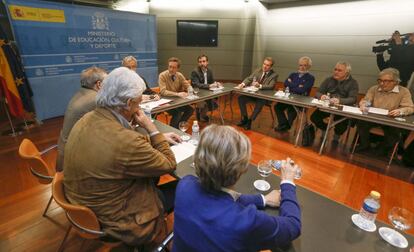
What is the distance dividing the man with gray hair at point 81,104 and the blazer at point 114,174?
642 mm

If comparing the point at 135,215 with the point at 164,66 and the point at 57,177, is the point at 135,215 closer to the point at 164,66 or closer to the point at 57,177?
the point at 57,177

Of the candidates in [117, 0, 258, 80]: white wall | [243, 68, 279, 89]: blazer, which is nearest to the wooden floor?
[243, 68, 279, 89]: blazer

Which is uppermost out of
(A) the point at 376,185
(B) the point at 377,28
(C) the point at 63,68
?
(B) the point at 377,28

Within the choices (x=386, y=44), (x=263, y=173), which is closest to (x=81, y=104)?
(x=263, y=173)

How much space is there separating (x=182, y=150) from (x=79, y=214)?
2.61 feet

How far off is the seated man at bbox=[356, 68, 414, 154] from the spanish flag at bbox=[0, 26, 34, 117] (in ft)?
17.4

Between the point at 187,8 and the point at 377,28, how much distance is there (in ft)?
16.0

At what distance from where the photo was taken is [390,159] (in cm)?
329

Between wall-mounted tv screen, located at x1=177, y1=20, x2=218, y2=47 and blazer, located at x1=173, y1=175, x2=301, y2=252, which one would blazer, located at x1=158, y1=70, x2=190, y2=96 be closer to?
blazer, located at x1=173, y1=175, x2=301, y2=252

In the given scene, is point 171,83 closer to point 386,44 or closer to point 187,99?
point 187,99

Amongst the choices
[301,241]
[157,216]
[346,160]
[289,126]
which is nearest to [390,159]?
[346,160]

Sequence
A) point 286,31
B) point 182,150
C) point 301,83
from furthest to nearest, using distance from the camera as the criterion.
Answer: point 286,31
point 301,83
point 182,150

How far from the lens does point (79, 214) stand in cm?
116

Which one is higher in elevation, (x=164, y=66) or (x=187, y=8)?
(x=187, y=8)
